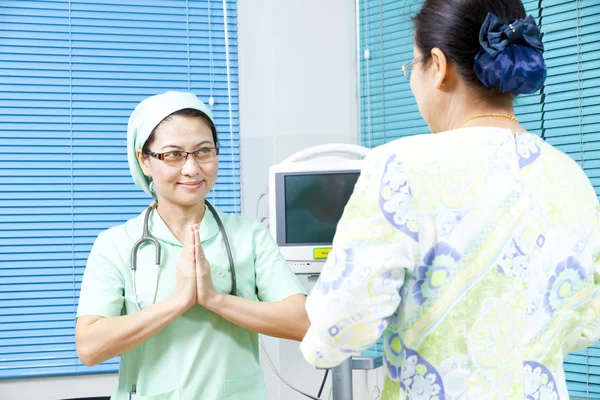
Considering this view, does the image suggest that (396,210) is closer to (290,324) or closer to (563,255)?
(563,255)

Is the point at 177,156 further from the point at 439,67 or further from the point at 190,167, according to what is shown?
the point at 439,67

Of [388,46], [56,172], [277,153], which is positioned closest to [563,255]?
[277,153]

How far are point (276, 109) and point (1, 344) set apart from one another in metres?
1.54

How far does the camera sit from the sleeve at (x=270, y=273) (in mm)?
1457

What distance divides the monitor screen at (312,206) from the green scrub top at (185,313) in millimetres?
782

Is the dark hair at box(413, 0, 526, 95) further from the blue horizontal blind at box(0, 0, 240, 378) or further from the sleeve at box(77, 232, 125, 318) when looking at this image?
the blue horizontal blind at box(0, 0, 240, 378)

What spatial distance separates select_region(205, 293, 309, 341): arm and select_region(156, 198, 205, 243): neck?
22cm

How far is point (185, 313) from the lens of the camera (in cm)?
140

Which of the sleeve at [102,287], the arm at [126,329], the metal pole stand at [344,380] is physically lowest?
the metal pole stand at [344,380]

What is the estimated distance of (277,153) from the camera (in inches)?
111

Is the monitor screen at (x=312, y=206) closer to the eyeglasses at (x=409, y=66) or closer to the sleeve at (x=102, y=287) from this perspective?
the sleeve at (x=102, y=287)

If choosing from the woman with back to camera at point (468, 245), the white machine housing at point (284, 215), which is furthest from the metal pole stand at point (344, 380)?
the woman with back to camera at point (468, 245)

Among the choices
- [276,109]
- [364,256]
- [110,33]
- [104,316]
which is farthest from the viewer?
[110,33]

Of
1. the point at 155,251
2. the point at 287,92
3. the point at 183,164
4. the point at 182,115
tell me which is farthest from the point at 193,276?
the point at 287,92
